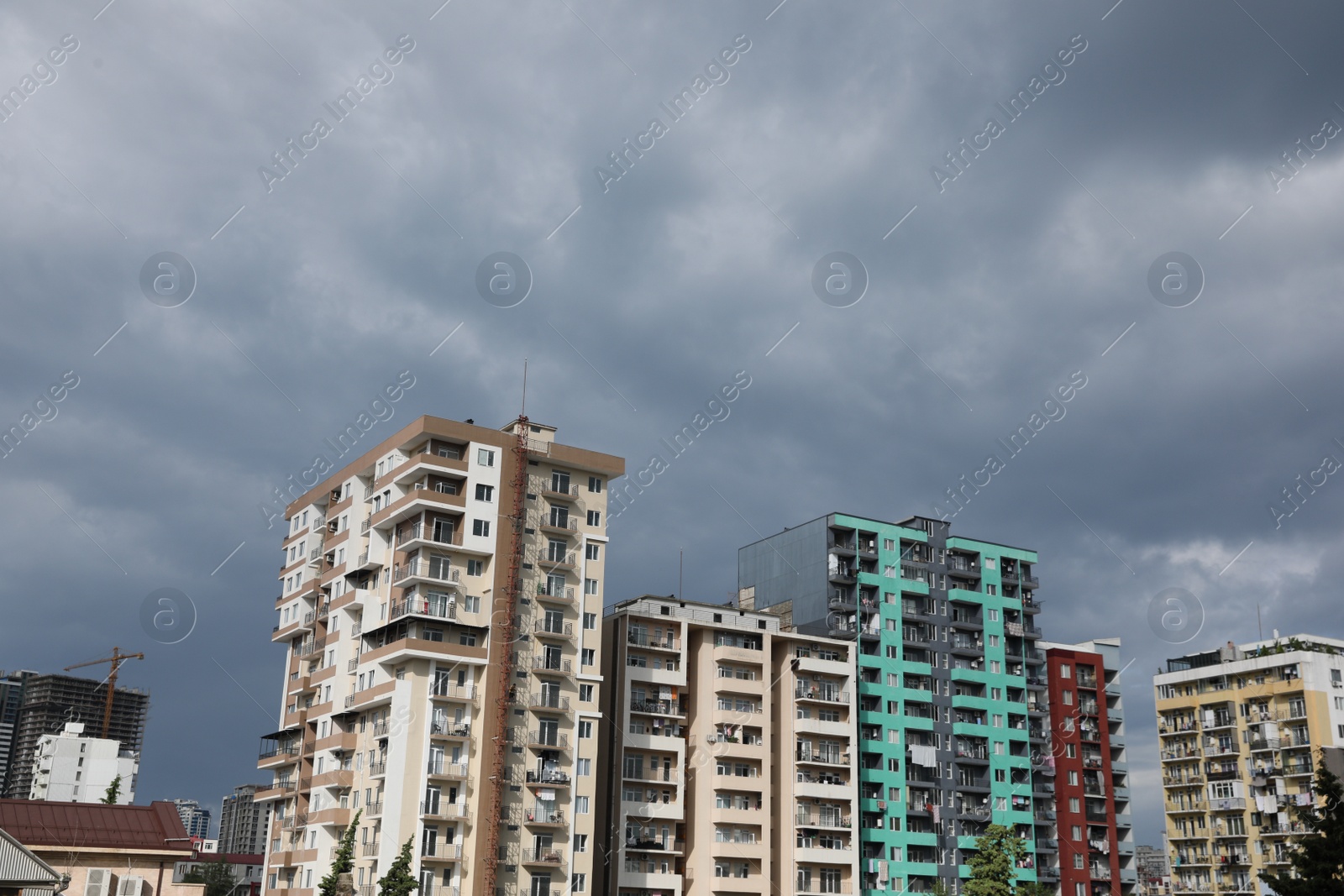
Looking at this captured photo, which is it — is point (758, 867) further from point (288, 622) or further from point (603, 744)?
point (288, 622)

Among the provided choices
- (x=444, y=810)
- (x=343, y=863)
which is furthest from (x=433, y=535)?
(x=343, y=863)

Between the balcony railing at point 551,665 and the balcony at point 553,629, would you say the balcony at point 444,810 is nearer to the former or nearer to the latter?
the balcony railing at point 551,665

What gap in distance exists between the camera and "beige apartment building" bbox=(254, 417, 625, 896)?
3418 inches

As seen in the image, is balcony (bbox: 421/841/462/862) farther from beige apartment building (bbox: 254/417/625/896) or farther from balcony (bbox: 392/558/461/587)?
balcony (bbox: 392/558/461/587)

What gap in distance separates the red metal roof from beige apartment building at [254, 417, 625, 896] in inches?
812

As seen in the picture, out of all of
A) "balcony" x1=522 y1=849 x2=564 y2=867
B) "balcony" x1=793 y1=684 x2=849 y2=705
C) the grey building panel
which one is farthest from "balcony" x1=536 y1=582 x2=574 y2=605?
the grey building panel

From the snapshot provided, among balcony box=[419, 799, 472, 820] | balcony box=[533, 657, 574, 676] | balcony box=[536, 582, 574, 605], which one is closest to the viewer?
balcony box=[419, 799, 472, 820]

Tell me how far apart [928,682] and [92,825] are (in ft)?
256

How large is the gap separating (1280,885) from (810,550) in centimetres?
7190

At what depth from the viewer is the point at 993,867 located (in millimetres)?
87438

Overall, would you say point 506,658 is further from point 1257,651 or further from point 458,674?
point 1257,651

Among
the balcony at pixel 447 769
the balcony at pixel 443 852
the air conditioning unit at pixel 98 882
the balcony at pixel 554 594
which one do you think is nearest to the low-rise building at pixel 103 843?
the air conditioning unit at pixel 98 882

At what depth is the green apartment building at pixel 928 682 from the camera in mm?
113438

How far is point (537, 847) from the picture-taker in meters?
89.2
